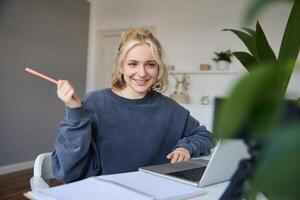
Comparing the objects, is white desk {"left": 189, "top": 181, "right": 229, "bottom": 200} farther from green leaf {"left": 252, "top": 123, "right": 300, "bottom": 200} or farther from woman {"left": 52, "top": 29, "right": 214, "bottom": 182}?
green leaf {"left": 252, "top": 123, "right": 300, "bottom": 200}

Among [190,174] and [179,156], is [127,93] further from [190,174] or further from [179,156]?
[190,174]

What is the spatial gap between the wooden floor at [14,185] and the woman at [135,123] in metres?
2.01

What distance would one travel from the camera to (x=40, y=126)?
4.10m

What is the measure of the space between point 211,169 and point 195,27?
3640 mm

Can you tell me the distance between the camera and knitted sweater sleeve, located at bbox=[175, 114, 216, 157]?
4.05 ft

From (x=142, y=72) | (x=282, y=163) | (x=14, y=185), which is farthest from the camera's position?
(x=14, y=185)

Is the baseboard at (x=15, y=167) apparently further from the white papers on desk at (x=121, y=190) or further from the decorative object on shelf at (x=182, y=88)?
the white papers on desk at (x=121, y=190)

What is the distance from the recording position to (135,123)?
1267mm

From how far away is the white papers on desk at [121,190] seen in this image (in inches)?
26.9

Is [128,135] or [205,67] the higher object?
[205,67]

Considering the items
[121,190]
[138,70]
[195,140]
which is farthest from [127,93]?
[121,190]

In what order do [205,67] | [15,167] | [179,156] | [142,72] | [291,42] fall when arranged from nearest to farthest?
[291,42], [179,156], [142,72], [15,167], [205,67]

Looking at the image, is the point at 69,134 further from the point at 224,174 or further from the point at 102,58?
the point at 102,58

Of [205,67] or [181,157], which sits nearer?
[181,157]
